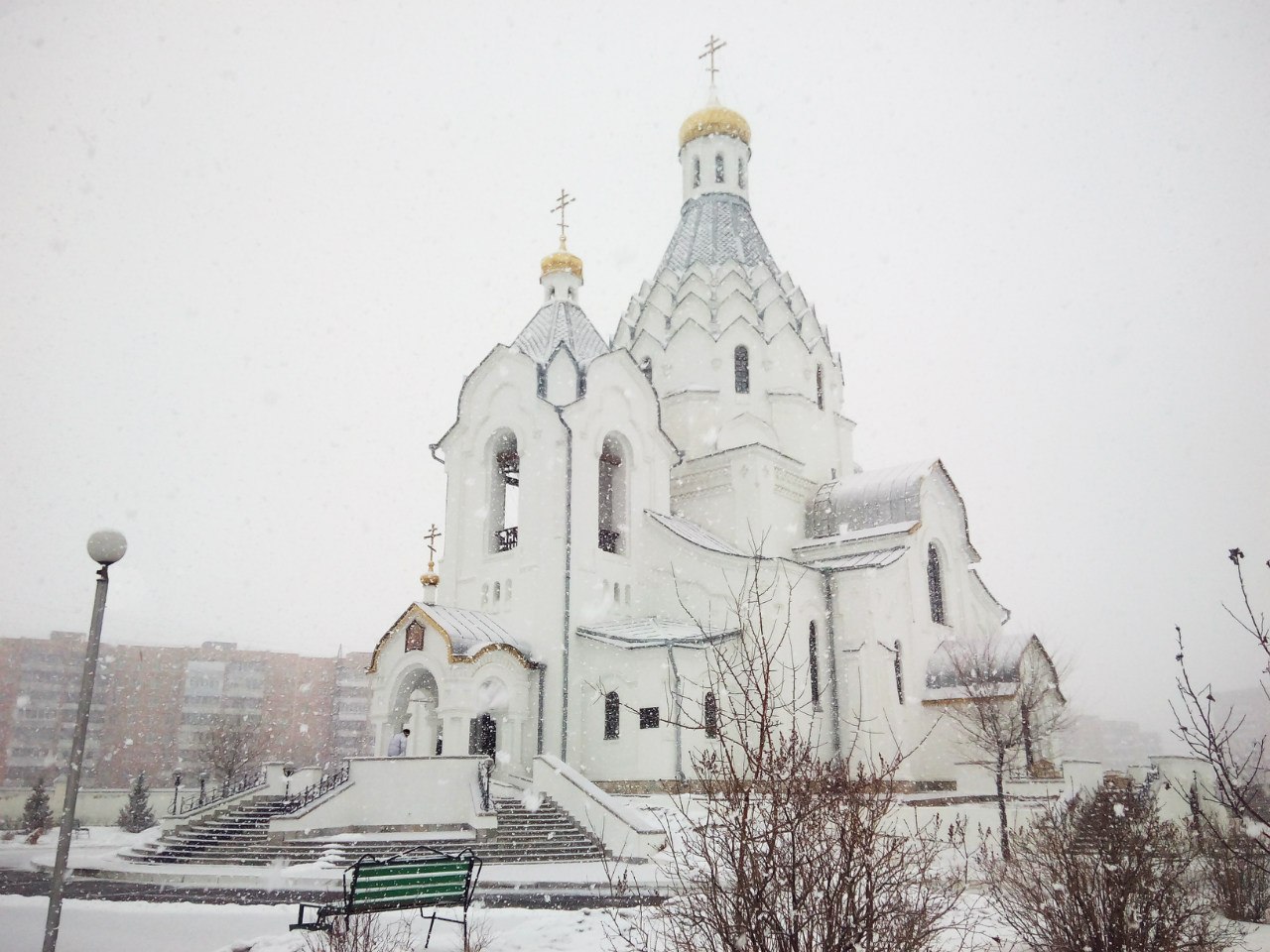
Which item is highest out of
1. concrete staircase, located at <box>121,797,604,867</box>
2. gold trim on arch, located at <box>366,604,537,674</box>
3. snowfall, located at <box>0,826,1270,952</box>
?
gold trim on arch, located at <box>366,604,537,674</box>

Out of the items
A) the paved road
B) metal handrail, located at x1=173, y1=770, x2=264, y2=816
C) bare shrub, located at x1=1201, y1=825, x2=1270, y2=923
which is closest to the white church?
metal handrail, located at x1=173, y1=770, x2=264, y2=816

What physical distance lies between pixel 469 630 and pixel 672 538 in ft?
17.5

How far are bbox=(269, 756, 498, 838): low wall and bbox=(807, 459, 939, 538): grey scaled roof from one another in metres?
12.8

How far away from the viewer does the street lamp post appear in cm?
582

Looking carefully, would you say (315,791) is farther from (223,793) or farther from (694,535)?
(694,535)

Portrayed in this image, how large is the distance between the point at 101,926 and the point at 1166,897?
9098mm

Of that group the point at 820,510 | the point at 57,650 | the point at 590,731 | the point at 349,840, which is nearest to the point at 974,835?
the point at 590,731

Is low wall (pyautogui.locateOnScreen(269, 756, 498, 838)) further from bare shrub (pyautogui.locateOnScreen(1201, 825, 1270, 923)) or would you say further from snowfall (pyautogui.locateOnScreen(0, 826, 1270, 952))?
bare shrub (pyautogui.locateOnScreen(1201, 825, 1270, 923))

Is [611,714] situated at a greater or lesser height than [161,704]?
lesser

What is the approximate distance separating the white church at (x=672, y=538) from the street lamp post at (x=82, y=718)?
9890mm

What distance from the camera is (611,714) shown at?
1869 centimetres

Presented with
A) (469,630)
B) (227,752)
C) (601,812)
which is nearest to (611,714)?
(469,630)

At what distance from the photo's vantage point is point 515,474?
22.5 meters

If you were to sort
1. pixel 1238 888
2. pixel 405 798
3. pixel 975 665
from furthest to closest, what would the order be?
1. pixel 975 665
2. pixel 405 798
3. pixel 1238 888
